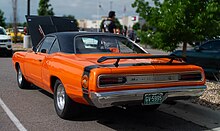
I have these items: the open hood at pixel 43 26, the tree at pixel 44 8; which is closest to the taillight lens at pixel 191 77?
the open hood at pixel 43 26

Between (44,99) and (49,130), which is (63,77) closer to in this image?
(49,130)

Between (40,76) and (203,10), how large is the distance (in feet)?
14.2

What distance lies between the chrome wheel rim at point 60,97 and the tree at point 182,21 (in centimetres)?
358

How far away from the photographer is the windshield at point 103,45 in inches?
235

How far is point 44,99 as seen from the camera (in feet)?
23.5

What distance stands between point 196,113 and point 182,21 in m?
2.86

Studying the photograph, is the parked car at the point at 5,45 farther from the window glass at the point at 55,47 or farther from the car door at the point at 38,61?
the window glass at the point at 55,47

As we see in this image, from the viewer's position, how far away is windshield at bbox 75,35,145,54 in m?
5.97

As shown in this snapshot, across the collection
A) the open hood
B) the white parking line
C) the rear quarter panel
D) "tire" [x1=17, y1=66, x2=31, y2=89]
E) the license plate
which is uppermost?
the open hood

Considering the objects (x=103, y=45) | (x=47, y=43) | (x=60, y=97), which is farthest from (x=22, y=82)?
(x=103, y=45)

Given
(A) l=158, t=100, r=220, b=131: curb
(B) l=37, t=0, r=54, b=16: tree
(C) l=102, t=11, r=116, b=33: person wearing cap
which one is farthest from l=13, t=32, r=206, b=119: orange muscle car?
(B) l=37, t=0, r=54, b=16: tree

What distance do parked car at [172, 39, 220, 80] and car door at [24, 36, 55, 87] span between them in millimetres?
4965

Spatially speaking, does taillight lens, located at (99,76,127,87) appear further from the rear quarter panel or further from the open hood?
the open hood

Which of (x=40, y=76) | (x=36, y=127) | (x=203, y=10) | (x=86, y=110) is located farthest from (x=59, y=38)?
(x=203, y=10)
